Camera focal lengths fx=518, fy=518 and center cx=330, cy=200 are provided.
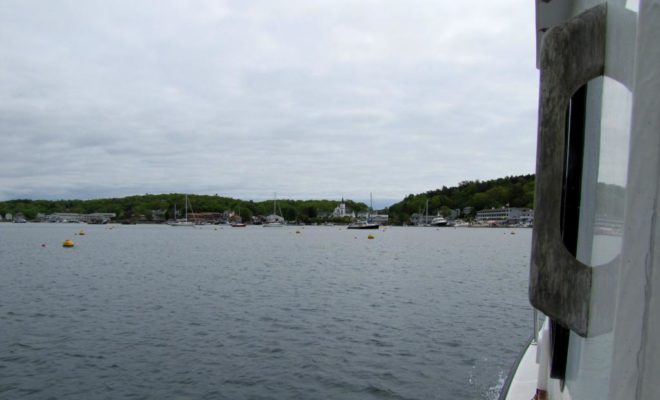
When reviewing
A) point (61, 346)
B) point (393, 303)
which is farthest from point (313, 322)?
point (61, 346)

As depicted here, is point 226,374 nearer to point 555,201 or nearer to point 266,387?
point 266,387

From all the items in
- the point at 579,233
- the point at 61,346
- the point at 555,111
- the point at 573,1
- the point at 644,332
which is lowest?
the point at 61,346

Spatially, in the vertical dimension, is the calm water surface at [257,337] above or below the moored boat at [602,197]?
below

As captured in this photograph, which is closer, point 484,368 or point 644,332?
point 644,332

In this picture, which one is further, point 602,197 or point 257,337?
point 257,337

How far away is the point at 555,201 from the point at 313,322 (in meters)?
21.7

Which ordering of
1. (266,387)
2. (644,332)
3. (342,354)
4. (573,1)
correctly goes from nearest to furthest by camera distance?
1. (644,332)
2. (573,1)
3. (266,387)
4. (342,354)

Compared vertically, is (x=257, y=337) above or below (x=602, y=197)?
below

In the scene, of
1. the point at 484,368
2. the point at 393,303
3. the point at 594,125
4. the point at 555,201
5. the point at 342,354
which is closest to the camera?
the point at 555,201

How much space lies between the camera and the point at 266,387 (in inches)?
548

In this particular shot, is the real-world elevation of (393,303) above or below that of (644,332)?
below

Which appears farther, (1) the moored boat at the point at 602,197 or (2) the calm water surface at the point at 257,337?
(2) the calm water surface at the point at 257,337

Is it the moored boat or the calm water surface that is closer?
the moored boat

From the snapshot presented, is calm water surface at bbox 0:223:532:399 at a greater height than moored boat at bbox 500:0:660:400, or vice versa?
moored boat at bbox 500:0:660:400
